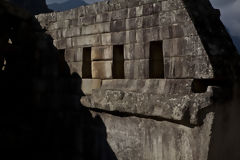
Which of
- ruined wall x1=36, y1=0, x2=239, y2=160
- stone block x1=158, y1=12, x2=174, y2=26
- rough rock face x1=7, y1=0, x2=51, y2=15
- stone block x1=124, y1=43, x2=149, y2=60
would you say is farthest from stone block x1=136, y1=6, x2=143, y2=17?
rough rock face x1=7, y1=0, x2=51, y2=15

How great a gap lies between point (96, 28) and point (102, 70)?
82cm

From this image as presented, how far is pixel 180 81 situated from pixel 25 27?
3.55m

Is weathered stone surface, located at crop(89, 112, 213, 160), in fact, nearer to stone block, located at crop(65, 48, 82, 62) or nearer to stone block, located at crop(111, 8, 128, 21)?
stone block, located at crop(65, 48, 82, 62)

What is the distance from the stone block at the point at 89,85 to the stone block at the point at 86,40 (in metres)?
0.72

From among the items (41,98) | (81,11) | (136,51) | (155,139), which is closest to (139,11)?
(136,51)

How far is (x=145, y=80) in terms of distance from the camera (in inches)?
180

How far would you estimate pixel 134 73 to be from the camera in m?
4.72

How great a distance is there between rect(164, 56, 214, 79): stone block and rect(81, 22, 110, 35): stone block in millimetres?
1388

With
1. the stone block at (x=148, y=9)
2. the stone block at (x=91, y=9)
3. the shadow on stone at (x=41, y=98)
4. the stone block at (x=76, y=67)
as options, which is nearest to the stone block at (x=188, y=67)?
the stone block at (x=148, y=9)

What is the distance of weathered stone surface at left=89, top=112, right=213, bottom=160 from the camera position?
12.6 feet

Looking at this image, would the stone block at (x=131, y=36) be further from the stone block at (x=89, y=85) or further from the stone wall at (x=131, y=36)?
the stone block at (x=89, y=85)

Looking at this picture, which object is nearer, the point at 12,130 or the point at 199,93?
the point at 199,93


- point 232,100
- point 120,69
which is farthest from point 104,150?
point 232,100

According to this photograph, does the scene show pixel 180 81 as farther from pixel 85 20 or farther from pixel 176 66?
pixel 85 20
